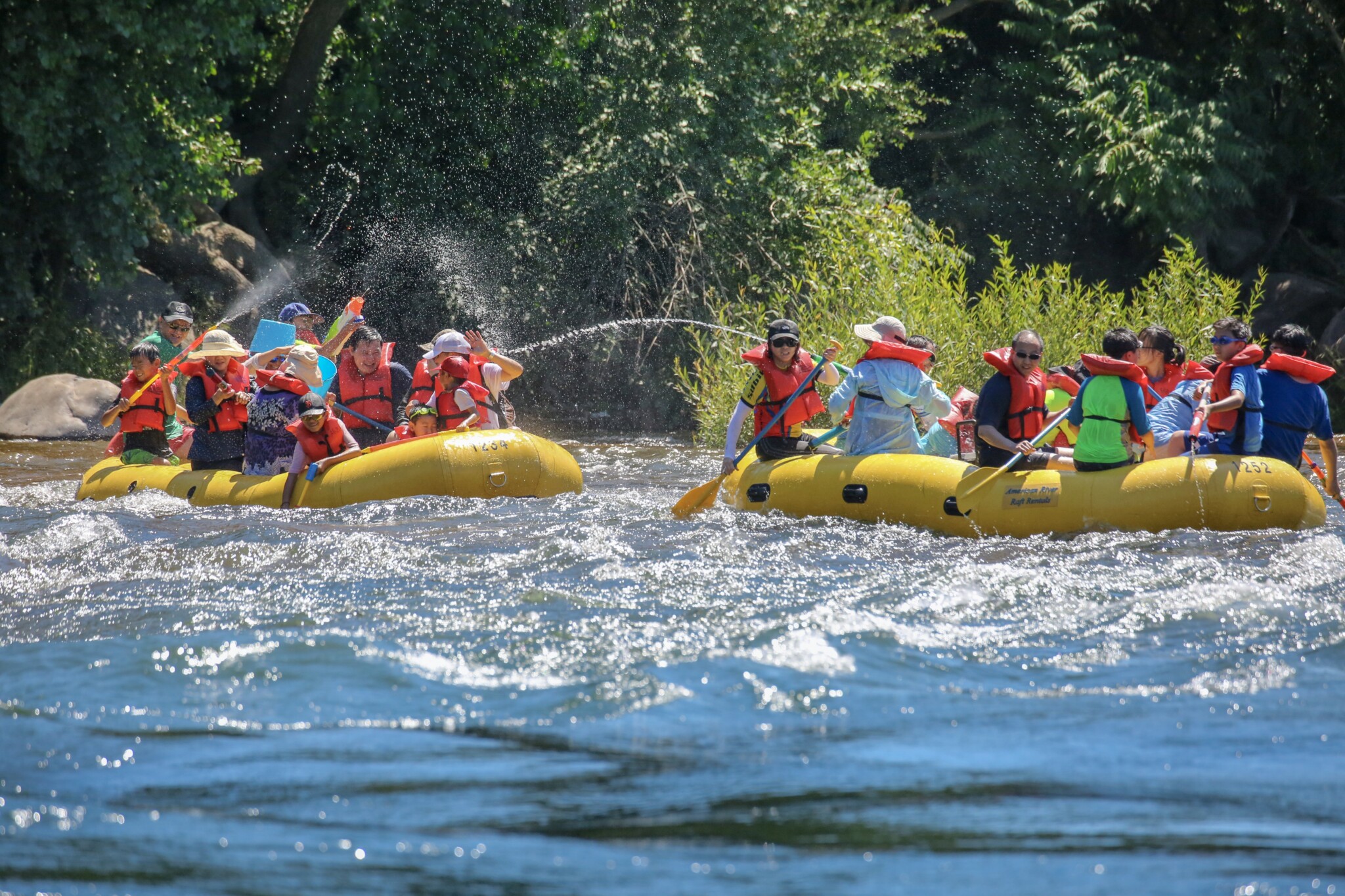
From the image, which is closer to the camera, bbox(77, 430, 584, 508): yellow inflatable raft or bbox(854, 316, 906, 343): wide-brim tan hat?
bbox(854, 316, 906, 343): wide-brim tan hat

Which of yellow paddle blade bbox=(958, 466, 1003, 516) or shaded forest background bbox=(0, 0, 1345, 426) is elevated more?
shaded forest background bbox=(0, 0, 1345, 426)

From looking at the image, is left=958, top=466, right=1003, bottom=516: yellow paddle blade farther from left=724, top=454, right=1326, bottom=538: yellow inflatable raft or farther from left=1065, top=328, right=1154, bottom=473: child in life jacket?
left=1065, top=328, right=1154, bottom=473: child in life jacket

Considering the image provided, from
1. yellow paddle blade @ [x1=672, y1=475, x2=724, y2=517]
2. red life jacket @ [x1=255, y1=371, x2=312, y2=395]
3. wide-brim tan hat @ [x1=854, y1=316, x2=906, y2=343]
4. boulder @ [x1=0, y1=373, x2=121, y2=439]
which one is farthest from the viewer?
boulder @ [x1=0, y1=373, x2=121, y2=439]

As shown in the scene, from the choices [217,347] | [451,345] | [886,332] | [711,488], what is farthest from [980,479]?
[217,347]

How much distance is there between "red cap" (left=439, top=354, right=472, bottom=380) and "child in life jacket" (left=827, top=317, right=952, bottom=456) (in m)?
2.60

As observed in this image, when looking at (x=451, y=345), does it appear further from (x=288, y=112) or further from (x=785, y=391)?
(x=288, y=112)

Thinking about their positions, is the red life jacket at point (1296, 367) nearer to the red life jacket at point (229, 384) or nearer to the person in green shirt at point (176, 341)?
the red life jacket at point (229, 384)

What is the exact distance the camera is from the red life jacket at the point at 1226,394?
24.9 ft

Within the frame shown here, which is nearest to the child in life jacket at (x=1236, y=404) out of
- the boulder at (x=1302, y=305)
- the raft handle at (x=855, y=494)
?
the raft handle at (x=855, y=494)

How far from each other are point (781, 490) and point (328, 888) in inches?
212

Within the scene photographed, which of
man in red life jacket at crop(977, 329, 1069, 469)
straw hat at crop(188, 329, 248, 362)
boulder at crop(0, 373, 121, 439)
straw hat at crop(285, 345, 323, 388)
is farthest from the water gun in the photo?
boulder at crop(0, 373, 121, 439)

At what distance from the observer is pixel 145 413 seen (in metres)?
10.3

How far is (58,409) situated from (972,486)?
11.4 metres

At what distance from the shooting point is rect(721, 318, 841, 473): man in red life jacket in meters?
8.63
